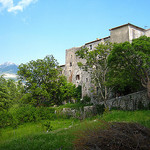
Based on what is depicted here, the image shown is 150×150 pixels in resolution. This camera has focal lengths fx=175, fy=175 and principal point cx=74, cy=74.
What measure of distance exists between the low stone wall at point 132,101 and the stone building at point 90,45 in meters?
4.56

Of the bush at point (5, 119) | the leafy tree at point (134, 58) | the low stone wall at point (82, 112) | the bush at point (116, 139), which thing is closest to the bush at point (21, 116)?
the bush at point (5, 119)

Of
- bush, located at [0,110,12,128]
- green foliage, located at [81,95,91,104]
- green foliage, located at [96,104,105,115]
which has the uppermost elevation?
green foliage, located at [81,95,91,104]

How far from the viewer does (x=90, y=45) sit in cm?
3981

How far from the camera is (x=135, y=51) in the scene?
1700 cm

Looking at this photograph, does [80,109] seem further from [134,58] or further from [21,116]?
[134,58]

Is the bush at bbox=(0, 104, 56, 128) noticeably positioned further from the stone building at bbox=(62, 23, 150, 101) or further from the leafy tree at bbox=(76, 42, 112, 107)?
the leafy tree at bbox=(76, 42, 112, 107)

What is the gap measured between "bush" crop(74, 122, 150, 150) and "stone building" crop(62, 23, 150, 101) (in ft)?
64.7

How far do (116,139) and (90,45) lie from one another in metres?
36.5

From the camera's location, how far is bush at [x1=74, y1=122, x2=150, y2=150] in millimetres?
4156

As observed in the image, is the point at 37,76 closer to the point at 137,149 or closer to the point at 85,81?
the point at 85,81

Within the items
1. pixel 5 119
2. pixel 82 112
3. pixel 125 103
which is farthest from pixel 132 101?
pixel 5 119

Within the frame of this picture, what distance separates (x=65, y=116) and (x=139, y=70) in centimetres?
1333

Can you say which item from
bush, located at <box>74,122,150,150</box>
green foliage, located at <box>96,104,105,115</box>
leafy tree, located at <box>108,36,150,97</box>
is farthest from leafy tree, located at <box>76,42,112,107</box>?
bush, located at <box>74,122,150,150</box>

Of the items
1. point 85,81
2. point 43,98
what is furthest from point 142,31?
point 43,98
